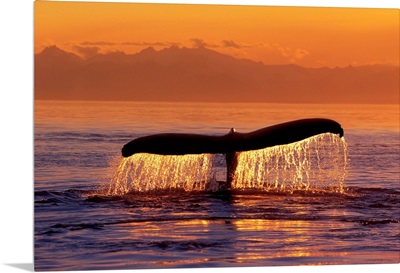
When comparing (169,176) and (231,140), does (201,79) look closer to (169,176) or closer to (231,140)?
(231,140)

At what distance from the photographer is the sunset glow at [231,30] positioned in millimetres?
19250

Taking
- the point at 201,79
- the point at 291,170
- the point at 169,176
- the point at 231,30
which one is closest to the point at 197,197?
the point at 169,176

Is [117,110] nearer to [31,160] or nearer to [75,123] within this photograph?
[75,123]

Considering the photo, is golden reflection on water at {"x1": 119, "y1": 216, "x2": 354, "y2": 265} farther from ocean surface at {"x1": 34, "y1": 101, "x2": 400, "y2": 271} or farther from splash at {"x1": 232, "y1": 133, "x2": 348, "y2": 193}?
splash at {"x1": 232, "y1": 133, "x2": 348, "y2": 193}

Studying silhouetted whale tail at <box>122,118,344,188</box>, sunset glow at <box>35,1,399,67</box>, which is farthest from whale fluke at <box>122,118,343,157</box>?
sunset glow at <box>35,1,399,67</box>

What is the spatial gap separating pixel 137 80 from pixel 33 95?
6.20ft

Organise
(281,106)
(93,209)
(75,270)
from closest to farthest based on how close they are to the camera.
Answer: (75,270)
(93,209)
(281,106)

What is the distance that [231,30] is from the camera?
778 inches

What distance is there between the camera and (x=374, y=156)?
71.3ft

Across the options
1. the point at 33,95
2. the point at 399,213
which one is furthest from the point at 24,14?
the point at 399,213

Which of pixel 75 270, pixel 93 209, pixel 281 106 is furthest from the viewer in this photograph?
pixel 281 106

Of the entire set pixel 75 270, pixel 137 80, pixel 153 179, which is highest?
pixel 137 80

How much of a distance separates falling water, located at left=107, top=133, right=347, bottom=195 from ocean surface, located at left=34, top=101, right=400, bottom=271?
0.07ft

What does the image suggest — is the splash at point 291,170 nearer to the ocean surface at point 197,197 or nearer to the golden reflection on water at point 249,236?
the ocean surface at point 197,197
